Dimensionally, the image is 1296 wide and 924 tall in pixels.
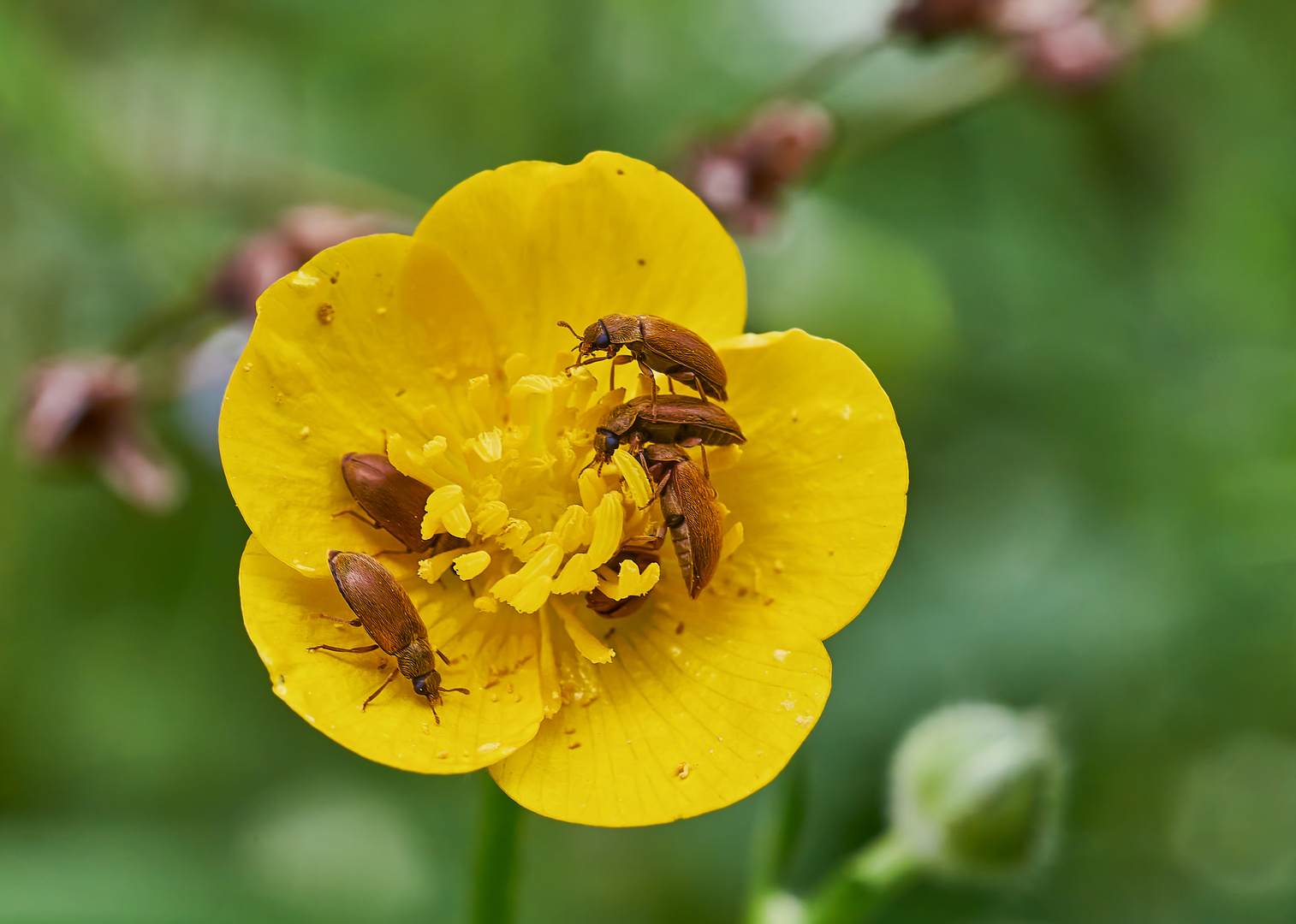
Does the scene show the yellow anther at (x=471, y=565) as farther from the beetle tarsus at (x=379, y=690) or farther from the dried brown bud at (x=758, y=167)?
the dried brown bud at (x=758, y=167)

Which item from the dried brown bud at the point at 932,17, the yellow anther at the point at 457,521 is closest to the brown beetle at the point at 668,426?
the yellow anther at the point at 457,521

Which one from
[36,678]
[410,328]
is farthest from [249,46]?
[410,328]

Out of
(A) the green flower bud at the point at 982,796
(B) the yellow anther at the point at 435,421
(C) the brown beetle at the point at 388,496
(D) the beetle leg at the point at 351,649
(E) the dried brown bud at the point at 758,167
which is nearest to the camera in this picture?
(D) the beetle leg at the point at 351,649

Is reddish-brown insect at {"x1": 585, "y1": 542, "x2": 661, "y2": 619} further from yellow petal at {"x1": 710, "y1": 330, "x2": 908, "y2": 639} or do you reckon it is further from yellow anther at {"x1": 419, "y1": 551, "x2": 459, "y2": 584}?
yellow anther at {"x1": 419, "y1": 551, "x2": 459, "y2": 584}

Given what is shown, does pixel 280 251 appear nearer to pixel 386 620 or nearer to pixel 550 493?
pixel 550 493

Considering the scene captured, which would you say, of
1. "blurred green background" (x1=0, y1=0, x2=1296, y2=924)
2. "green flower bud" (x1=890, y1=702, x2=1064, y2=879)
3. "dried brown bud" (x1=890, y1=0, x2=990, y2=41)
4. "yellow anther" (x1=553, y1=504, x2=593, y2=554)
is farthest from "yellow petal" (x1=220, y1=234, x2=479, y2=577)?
"dried brown bud" (x1=890, y1=0, x2=990, y2=41)

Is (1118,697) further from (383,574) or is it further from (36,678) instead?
(36,678)

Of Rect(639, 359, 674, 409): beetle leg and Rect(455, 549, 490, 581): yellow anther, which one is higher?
Rect(639, 359, 674, 409): beetle leg
